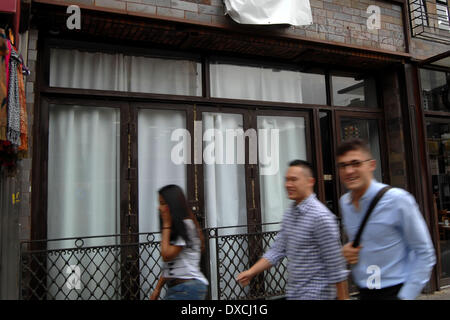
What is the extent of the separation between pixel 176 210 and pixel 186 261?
0.39 meters

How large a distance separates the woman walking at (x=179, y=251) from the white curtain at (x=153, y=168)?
7.14 ft

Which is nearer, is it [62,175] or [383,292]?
[383,292]

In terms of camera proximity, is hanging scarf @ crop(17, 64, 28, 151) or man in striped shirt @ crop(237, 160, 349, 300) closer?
man in striped shirt @ crop(237, 160, 349, 300)

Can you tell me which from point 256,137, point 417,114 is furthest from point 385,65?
point 256,137

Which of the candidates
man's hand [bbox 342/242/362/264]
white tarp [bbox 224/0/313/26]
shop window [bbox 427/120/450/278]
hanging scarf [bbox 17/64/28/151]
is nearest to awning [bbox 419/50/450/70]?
shop window [bbox 427/120/450/278]

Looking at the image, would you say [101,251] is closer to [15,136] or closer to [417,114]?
[15,136]

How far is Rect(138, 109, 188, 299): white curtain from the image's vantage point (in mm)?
4945

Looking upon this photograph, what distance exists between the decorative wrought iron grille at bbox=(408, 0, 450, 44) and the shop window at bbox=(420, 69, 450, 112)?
65cm

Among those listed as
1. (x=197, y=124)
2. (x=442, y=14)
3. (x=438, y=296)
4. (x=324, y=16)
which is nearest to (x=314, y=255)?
(x=197, y=124)

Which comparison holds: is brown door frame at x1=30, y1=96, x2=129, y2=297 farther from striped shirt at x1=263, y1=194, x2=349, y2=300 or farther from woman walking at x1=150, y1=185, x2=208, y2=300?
striped shirt at x1=263, y1=194, x2=349, y2=300

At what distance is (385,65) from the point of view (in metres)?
6.41

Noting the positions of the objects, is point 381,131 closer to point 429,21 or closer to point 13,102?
point 429,21

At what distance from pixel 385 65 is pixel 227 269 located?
442 cm

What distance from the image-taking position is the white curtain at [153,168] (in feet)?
16.2
